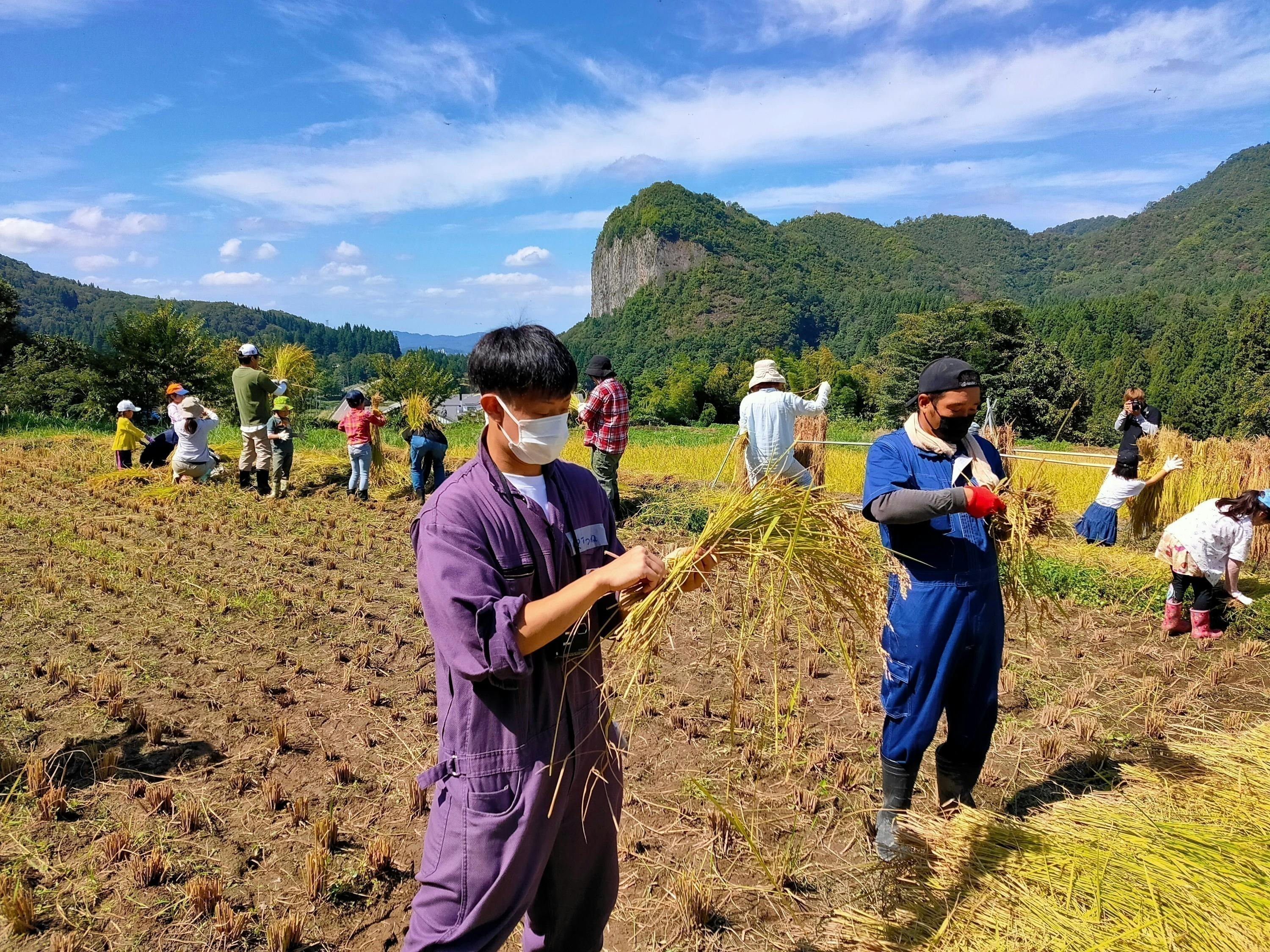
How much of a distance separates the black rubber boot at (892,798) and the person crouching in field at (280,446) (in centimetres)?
887

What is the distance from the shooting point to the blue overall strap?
1583 millimetres

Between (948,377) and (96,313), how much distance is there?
126296 millimetres

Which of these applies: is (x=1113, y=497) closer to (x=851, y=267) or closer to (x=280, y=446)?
(x=280, y=446)

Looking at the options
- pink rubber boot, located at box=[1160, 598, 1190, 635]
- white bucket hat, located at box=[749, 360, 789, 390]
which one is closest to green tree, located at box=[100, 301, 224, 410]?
white bucket hat, located at box=[749, 360, 789, 390]

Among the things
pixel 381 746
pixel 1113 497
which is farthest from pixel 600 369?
pixel 1113 497

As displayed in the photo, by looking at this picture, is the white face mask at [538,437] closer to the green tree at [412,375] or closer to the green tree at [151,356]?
the green tree at [151,356]

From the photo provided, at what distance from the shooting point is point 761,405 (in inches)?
217

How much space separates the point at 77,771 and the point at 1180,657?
661 cm

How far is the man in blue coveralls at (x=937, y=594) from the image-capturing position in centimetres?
250

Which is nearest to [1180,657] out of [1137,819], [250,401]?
[1137,819]

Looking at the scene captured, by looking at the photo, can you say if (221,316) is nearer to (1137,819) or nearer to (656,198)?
(656,198)

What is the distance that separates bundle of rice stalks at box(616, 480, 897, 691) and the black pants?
4.47 metres

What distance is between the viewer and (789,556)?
190 centimetres

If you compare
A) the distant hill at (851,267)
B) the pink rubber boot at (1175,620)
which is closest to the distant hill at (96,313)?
the distant hill at (851,267)
